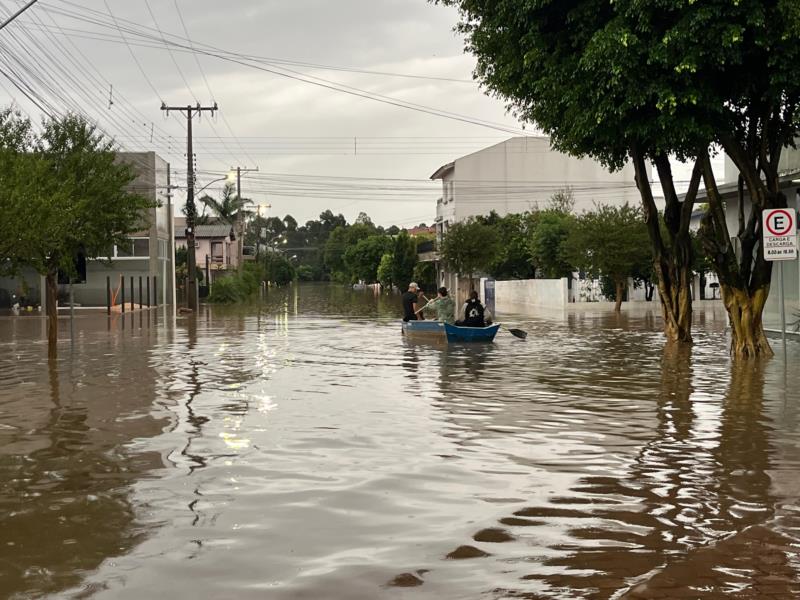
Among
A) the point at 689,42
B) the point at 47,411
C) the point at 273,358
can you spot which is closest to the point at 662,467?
the point at 47,411

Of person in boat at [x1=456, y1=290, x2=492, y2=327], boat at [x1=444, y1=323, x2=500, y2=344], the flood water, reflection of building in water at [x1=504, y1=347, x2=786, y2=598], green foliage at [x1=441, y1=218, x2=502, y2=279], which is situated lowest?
reflection of building in water at [x1=504, y1=347, x2=786, y2=598]

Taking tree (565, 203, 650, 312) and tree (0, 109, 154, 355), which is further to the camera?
tree (565, 203, 650, 312)

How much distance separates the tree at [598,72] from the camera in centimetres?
1875

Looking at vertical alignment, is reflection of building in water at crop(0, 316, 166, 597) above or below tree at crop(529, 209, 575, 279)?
below

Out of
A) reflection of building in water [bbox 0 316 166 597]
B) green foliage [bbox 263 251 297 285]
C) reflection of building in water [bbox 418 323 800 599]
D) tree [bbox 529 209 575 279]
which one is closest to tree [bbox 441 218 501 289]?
tree [bbox 529 209 575 279]

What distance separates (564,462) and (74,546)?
4.91 m

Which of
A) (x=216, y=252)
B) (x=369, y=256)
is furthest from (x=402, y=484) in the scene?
(x=369, y=256)

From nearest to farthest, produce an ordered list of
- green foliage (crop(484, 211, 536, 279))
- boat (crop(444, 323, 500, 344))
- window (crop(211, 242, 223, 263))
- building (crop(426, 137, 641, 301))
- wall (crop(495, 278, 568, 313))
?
boat (crop(444, 323, 500, 344))
wall (crop(495, 278, 568, 313))
green foliage (crop(484, 211, 536, 279))
building (crop(426, 137, 641, 301))
window (crop(211, 242, 223, 263))

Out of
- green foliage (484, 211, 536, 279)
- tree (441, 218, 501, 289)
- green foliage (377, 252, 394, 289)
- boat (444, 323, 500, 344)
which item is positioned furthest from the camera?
green foliage (377, 252, 394, 289)

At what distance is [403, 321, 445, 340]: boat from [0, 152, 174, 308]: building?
115 feet

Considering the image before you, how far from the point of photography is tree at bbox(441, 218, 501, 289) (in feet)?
247

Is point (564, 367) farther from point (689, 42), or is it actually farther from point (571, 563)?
point (571, 563)

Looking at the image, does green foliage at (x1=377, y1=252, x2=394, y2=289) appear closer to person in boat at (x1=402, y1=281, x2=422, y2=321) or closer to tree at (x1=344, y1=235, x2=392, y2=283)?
tree at (x1=344, y1=235, x2=392, y2=283)

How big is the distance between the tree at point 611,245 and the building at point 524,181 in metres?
33.8
